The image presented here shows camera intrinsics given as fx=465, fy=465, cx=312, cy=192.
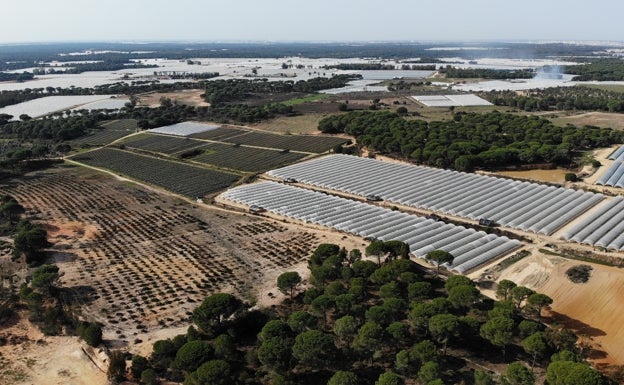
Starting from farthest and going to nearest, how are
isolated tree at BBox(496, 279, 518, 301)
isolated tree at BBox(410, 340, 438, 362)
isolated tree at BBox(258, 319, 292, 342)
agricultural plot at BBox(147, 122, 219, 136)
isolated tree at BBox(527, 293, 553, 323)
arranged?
agricultural plot at BBox(147, 122, 219, 136), isolated tree at BBox(496, 279, 518, 301), isolated tree at BBox(527, 293, 553, 323), isolated tree at BBox(258, 319, 292, 342), isolated tree at BBox(410, 340, 438, 362)

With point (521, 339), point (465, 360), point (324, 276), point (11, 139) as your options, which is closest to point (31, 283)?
point (324, 276)

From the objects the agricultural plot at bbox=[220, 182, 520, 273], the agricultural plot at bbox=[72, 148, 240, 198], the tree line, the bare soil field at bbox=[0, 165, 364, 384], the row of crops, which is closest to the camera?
the tree line

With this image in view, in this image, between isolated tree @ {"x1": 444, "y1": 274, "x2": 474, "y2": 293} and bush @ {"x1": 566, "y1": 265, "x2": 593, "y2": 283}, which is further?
bush @ {"x1": 566, "y1": 265, "x2": 593, "y2": 283}

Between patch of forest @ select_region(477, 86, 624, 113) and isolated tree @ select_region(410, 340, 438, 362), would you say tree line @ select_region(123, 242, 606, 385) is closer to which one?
isolated tree @ select_region(410, 340, 438, 362)

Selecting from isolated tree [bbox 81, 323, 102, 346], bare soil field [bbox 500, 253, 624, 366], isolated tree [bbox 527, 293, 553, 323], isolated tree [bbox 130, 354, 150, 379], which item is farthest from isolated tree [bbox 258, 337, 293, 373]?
bare soil field [bbox 500, 253, 624, 366]

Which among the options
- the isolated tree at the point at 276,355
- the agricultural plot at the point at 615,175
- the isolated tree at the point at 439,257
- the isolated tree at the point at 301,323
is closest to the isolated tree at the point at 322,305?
the isolated tree at the point at 301,323

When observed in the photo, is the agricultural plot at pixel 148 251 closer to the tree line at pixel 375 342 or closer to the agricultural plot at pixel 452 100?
the tree line at pixel 375 342

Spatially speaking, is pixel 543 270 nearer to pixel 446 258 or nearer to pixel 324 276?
pixel 446 258
